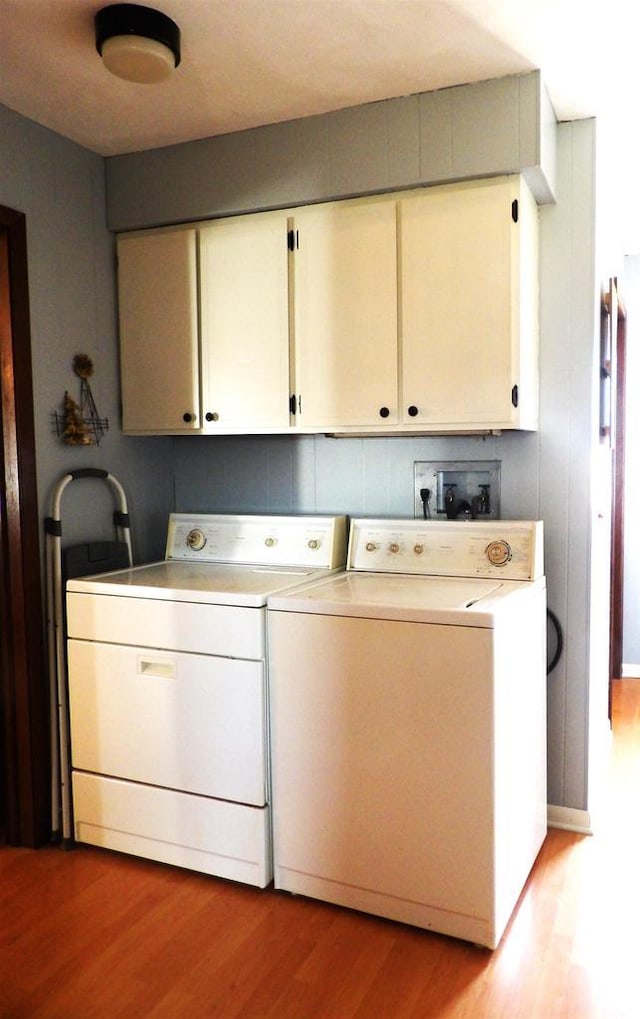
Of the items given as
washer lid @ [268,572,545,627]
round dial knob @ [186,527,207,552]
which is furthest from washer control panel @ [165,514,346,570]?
washer lid @ [268,572,545,627]

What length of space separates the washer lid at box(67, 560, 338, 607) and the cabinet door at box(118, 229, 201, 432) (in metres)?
0.52

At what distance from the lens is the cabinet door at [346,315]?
2471 millimetres

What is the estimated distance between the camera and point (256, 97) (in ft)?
7.74

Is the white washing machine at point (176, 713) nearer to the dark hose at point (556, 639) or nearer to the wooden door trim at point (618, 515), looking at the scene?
the dark hose at point (556, 639)

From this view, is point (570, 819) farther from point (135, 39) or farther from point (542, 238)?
point (135, 39)

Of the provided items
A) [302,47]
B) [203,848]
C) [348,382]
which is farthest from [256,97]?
[203,848]

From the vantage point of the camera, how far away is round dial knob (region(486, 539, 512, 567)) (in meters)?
2.45

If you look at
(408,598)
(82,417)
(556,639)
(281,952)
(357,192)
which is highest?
(357,192)

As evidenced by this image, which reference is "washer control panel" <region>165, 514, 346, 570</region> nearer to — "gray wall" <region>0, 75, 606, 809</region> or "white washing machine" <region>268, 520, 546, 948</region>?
"gray wall" <region>0, 75, 606, 809</region>

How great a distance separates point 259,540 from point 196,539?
272 mm

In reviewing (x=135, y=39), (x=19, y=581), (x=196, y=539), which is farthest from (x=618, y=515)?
(x=135, y=39)

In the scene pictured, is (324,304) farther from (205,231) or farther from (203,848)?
(203,848)

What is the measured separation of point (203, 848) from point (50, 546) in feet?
3.49

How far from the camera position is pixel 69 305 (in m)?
2.69
